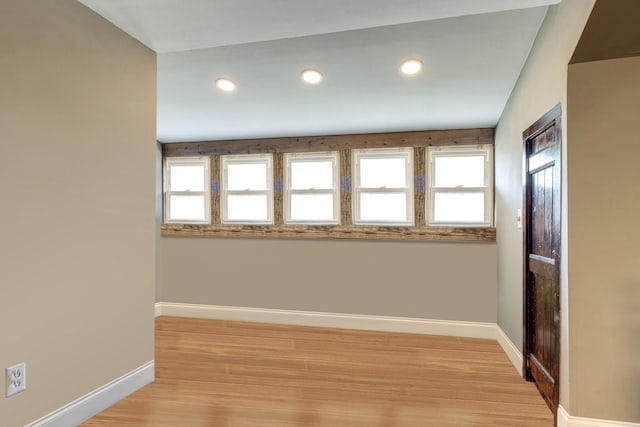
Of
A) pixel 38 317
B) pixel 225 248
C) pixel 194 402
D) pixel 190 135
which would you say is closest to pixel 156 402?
pixel 194 402

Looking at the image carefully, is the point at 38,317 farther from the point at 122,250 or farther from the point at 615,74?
the point at 615,74

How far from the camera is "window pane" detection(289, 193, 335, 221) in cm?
434

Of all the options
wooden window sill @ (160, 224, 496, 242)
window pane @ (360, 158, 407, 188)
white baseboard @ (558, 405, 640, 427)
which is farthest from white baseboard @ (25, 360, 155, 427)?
window pane @ (360, 158, 407, 188)

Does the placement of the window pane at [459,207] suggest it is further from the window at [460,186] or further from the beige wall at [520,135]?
the beige wall at [520,135]

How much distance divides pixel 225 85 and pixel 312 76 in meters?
0.79

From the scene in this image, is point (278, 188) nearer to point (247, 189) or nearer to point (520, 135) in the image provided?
point (247, 189)

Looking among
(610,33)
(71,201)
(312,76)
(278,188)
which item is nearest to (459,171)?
(312,76)

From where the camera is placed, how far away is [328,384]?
2707 mm

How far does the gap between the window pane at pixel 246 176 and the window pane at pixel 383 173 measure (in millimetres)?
1198

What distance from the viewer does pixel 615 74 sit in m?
1.92

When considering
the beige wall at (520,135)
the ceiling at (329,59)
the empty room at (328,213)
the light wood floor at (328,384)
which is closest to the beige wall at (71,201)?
the empty room at (328,213)

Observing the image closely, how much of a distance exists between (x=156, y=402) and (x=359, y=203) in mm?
2727

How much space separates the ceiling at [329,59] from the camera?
2158 millimetres

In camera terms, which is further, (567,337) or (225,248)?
(225,248)
